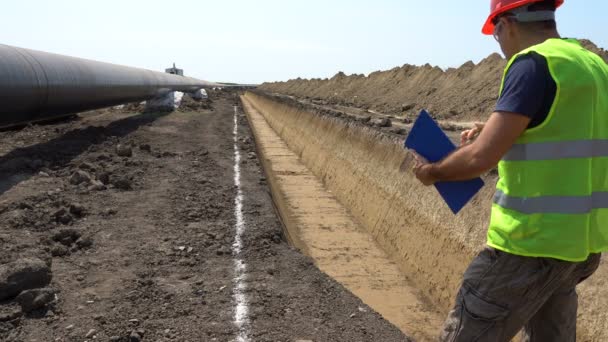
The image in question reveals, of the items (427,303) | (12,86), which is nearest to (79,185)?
(12,86)

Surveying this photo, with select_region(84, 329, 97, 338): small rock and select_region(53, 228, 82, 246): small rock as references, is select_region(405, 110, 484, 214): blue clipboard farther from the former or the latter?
select_region(53, 228, 82, 246): small rock

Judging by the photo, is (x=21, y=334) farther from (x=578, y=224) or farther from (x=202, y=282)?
(x=578, y=224)

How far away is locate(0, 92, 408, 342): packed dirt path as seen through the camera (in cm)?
433

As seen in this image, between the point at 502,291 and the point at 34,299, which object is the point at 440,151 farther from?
the point at 34,299

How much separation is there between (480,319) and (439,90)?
1119 inches

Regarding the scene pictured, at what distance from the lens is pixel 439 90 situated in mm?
29562

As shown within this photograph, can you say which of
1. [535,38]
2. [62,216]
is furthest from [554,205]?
[62,216]

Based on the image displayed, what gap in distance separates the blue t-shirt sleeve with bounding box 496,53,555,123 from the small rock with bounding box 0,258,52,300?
4.26 m

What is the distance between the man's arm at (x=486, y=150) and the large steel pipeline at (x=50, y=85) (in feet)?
29.7

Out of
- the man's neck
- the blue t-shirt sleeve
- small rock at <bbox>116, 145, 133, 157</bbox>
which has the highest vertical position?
the man's neck

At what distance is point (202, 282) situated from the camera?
5234mm

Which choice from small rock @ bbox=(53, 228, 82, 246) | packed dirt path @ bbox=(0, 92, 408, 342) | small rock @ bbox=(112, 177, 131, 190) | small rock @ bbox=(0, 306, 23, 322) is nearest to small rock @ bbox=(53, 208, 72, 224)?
packed dirt path @ bbox=(0, 92, 408, 342)

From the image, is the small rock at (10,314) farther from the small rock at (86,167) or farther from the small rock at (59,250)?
the small rock at (86,167)

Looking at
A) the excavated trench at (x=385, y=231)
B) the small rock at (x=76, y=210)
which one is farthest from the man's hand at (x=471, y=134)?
the small rock at (x=76, y=210)
